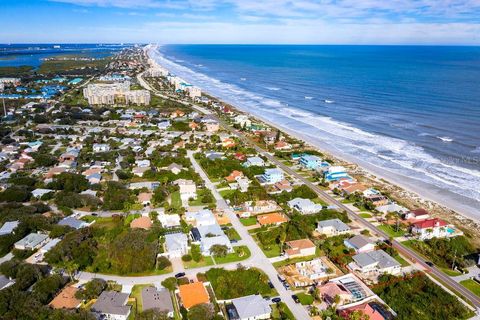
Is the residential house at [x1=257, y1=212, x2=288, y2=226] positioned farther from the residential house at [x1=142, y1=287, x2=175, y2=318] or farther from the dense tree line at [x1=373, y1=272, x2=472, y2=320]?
the residential house at [x1=142, y1=287, x2=175, y2=318]

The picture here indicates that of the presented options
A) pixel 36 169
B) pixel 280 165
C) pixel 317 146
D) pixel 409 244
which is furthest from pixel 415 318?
pixel 36 169

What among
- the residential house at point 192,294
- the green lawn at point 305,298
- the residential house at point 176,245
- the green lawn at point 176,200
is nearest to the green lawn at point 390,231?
the green lawn at point 305,298

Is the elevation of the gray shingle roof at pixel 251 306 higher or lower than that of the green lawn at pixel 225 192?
higher

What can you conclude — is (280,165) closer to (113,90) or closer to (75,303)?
(75,303)

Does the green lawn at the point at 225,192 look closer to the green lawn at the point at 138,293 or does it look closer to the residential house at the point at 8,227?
the green lawn at the point at 138,293

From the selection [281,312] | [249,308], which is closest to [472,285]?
[281,312]

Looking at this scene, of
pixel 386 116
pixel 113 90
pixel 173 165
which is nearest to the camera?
pixel 173 165

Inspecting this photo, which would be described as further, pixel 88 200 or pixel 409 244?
pixel 88 200

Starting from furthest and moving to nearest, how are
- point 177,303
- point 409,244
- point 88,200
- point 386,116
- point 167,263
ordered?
point 386,116
point 88,200
point 409,244
point 167,263
point 177,303
